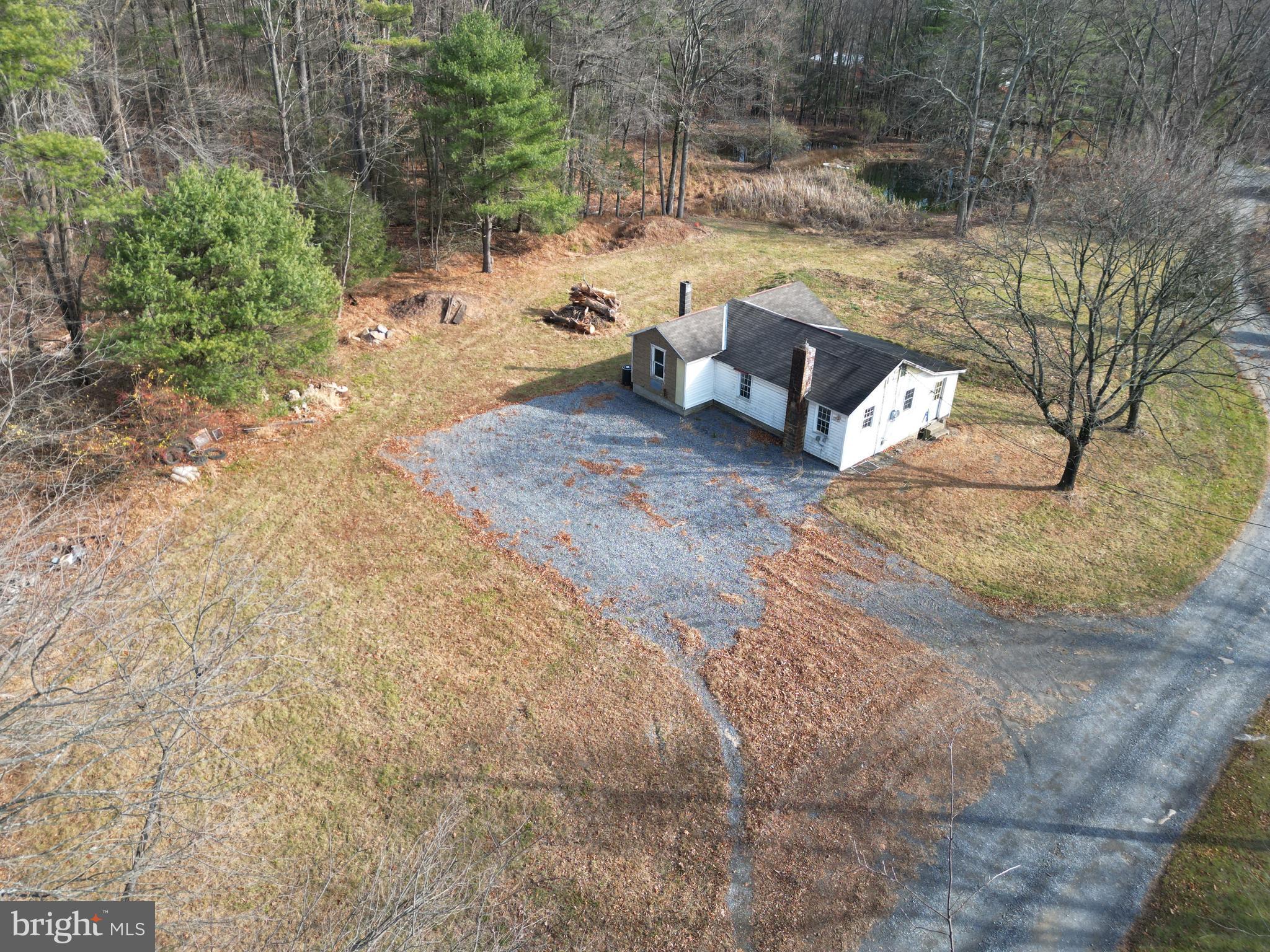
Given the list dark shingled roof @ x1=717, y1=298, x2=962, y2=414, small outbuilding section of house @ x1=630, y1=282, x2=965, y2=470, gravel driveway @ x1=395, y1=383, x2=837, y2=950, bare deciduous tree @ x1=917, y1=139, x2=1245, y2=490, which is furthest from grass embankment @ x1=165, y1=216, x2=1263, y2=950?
dark shingled roof @ x1=717, y1=298, x2=962, y2=414

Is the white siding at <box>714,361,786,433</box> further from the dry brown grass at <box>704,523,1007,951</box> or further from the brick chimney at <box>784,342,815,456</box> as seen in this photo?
the dry brown grass at <box>704,523,1007,951</box>

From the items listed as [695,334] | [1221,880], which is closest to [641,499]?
[695,334]

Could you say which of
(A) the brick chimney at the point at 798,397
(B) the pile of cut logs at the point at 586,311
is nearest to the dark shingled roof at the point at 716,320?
(A) the brick chimney at the point at 798,397

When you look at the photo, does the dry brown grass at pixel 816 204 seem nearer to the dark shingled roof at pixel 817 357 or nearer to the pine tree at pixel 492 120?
the pine tree at pixel 492 120

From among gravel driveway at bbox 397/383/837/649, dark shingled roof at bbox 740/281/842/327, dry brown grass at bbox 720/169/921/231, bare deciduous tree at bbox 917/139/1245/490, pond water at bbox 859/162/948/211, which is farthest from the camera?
pond water at bbox 859/162/948/211

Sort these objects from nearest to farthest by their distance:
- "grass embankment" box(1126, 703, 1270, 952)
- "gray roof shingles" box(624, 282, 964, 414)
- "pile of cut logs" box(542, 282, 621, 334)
→ "grass embankment" box(1126, 703, 1270, 952) → "gray roof shingles" box(624, 282, 964, 414) → "pile of cut logs" box(542, 282, 621, 334)

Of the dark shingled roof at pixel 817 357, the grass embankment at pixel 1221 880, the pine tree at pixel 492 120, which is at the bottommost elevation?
the grass embankment at pixel 1221 880
